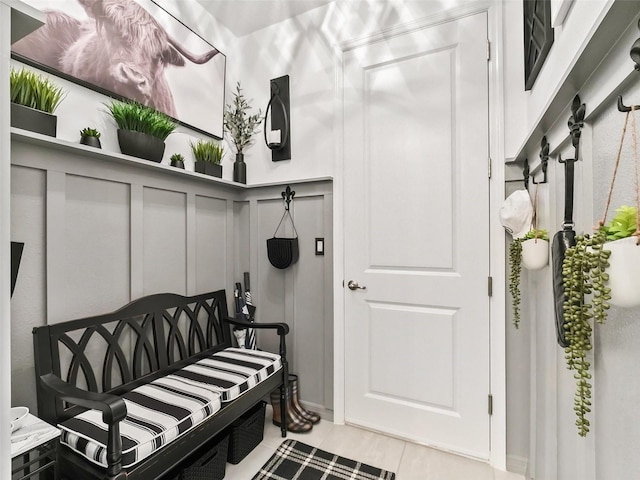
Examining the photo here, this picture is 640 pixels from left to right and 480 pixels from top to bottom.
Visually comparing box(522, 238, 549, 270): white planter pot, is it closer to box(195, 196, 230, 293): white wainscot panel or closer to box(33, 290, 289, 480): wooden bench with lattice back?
box(33, 290, 289, 480): wooden bench with lattice back

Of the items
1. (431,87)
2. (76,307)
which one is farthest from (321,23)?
(76,307)

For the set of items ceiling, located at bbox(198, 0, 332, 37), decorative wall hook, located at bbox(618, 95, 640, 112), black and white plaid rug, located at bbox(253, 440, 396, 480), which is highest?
ceiling, located at bbox(198, 0, 332, 37)

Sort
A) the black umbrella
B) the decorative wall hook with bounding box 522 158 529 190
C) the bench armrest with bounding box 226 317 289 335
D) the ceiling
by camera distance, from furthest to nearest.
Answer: the ceiling
the bench armrest with bounding box 226 317 289 335
the decorative wall hook with bounding box 522 158 529 190
the black umbrella

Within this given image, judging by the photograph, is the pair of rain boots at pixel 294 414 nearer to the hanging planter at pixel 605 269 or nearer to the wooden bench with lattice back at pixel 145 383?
the wooden bench with lattice back at pixel 145 383

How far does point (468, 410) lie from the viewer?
6.13ft

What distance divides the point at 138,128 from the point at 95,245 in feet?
2.20

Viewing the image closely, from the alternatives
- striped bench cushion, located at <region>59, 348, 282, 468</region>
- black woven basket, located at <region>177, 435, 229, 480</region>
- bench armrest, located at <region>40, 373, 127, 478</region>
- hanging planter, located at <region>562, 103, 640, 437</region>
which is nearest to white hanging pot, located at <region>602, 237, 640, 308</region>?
hanging planter, located at <region>562, 103, 640, 437</region>

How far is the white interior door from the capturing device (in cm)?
186

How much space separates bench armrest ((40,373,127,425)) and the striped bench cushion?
15 centimetres

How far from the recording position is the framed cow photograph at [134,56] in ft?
4.95

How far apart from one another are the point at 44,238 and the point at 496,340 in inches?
93.4

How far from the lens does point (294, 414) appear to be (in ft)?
7.19

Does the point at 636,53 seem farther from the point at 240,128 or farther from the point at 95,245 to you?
the point at 240,128

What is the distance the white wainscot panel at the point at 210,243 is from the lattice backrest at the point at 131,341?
0.14m
